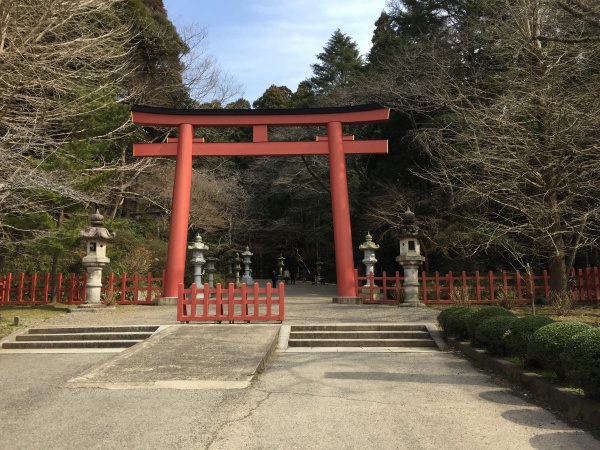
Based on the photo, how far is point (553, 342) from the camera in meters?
4.30

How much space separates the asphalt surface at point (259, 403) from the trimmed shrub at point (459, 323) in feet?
2.38

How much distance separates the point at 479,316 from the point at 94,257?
10458 millimetres

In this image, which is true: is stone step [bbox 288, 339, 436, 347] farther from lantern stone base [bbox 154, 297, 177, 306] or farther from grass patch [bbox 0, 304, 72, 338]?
lantern stone base [bbox 154, 297, 177, 306]

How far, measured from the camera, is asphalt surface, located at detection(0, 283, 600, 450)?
3379 millimetres

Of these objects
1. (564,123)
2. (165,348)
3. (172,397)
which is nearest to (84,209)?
(165,348)

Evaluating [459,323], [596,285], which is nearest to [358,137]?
[596,285]

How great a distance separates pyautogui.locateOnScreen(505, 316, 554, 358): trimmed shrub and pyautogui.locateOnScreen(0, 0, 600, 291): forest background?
13.0 feet

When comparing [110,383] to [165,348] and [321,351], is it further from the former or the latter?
[321,351]

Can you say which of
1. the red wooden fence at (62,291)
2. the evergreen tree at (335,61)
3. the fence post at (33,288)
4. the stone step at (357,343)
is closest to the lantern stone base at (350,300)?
the stone step at (357,343)

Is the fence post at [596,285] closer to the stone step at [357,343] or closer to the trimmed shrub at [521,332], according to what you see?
the stone step at [357,343]

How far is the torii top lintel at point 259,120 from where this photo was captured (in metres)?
13.9

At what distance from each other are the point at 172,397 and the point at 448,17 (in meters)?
21.2

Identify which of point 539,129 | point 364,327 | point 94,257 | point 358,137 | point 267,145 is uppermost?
point 358,137

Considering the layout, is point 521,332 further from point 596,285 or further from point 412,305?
point 596,285
